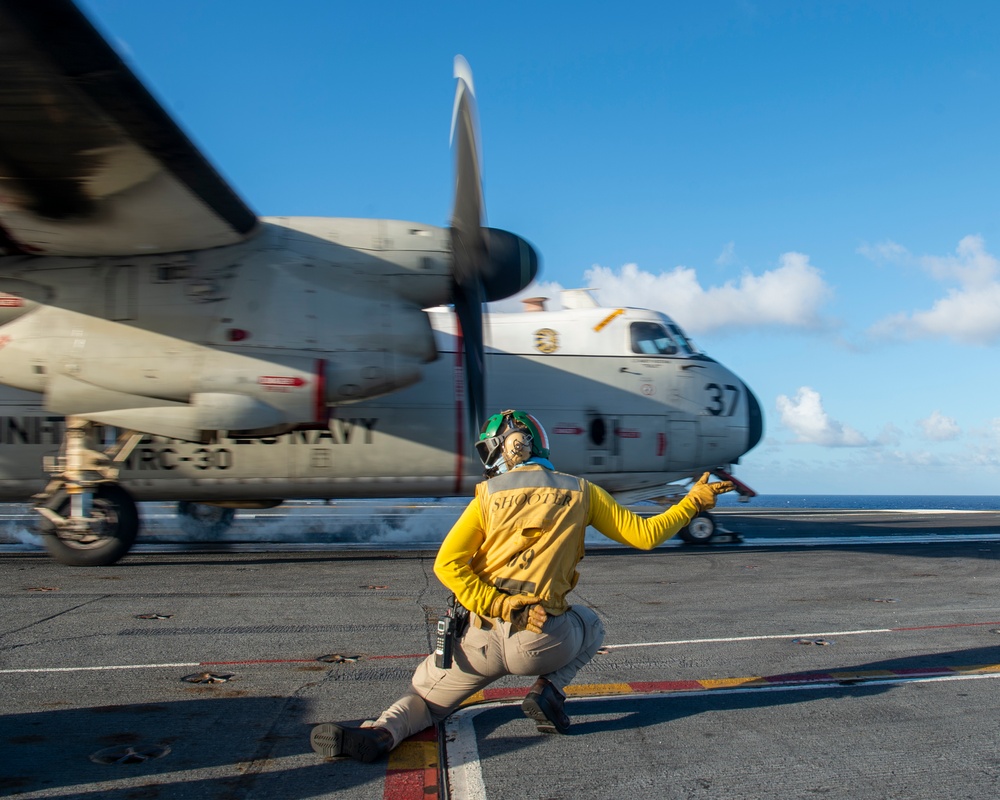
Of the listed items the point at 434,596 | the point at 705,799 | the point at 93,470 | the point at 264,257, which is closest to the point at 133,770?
the point at 705,799

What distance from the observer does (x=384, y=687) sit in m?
5.61

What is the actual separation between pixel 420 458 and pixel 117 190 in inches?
260

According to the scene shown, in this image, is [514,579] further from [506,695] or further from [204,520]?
[204,520]

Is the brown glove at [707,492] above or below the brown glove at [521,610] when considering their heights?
above

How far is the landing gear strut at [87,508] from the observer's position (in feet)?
40.9

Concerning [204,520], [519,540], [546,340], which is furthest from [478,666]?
[204,520]

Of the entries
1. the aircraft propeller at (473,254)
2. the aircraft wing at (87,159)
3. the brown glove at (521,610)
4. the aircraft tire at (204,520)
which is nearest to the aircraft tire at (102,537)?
the aircraft wing at (87,159)

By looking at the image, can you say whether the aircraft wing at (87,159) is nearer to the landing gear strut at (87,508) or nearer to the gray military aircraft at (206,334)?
the gray military aircraft at (206,334)

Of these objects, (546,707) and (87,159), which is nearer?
(546,707)

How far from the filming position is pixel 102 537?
41.4ft

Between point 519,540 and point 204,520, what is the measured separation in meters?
17.2

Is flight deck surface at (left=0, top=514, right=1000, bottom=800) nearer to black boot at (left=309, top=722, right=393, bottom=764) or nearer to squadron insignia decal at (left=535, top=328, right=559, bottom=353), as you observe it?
black boot at (left=309, top=722, right=393, bottom=764)

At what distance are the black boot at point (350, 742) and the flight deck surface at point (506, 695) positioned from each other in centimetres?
8

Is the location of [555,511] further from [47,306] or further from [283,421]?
[47,306]
